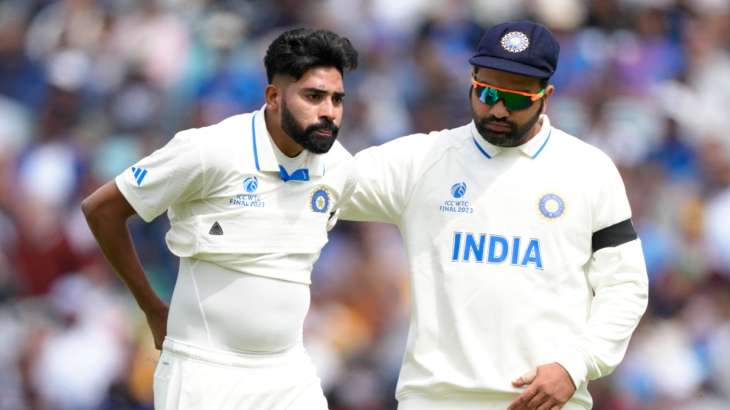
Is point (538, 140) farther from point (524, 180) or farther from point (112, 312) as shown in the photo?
point (112, 312)

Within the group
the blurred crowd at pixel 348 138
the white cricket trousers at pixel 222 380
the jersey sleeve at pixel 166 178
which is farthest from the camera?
the blurred crowd at pixel 348 138

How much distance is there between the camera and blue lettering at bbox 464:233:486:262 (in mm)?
5574

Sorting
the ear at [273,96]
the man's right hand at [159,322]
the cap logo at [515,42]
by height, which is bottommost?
the man's right hand at [159,322]

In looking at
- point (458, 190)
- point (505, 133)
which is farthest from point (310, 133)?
point (505, 133)

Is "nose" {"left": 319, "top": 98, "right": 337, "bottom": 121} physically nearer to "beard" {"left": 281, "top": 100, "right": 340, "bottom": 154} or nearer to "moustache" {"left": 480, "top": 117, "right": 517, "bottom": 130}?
"beard" {"left": 281, "top": 100, "right": 340, "bottom": 154}

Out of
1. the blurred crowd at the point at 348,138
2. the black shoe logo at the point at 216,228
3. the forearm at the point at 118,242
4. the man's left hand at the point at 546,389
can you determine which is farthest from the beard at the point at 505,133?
the blurred crowd at the point at 348,138

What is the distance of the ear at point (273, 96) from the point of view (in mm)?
5516

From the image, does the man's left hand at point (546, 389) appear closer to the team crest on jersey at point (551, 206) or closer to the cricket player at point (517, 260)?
the cricket player at point (517, 260)

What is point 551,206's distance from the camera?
5.60 m

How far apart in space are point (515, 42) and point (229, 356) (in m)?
1.55

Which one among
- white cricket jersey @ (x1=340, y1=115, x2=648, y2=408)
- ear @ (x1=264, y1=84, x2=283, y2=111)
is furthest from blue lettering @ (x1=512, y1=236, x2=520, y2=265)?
ear @ (x1=264, y1=84, x2=283, y2=111)

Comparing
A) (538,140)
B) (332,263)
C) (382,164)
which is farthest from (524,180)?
(332,263)

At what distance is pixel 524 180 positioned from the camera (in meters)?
5.66

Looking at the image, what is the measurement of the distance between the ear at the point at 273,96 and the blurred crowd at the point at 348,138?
4089mm
